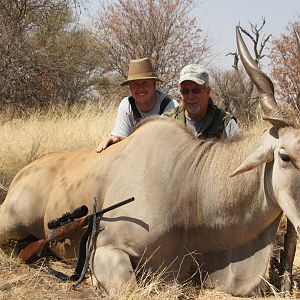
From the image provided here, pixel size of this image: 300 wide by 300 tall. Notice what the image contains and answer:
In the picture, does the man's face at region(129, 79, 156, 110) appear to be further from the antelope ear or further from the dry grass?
the antelope ear

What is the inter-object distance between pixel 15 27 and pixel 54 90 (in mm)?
2156

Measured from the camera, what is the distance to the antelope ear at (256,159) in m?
2.96

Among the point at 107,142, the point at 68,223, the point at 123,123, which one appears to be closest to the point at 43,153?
the point at 123,123

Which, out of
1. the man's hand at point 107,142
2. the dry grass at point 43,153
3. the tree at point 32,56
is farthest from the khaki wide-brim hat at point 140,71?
the tree at point 32,56

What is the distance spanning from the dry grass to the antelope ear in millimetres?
696

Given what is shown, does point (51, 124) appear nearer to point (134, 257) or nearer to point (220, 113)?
point (220, 113)

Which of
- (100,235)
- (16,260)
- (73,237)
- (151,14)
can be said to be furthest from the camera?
(151,14)

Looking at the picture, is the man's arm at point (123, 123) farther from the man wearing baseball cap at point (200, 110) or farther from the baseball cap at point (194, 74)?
the baseball cap at point (194, 74)

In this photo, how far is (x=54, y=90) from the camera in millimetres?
13688

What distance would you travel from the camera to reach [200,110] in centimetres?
403

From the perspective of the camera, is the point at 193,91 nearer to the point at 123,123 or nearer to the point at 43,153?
the point at 123,123

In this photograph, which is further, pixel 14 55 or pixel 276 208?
pixel 14 55

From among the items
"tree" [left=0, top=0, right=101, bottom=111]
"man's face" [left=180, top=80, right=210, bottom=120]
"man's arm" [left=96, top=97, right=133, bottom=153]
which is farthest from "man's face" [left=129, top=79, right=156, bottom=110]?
"tree" [left=0, top=0, right=101, bottom=111]

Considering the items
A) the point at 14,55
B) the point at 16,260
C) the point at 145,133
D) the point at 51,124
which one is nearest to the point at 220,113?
the point at 145,133
